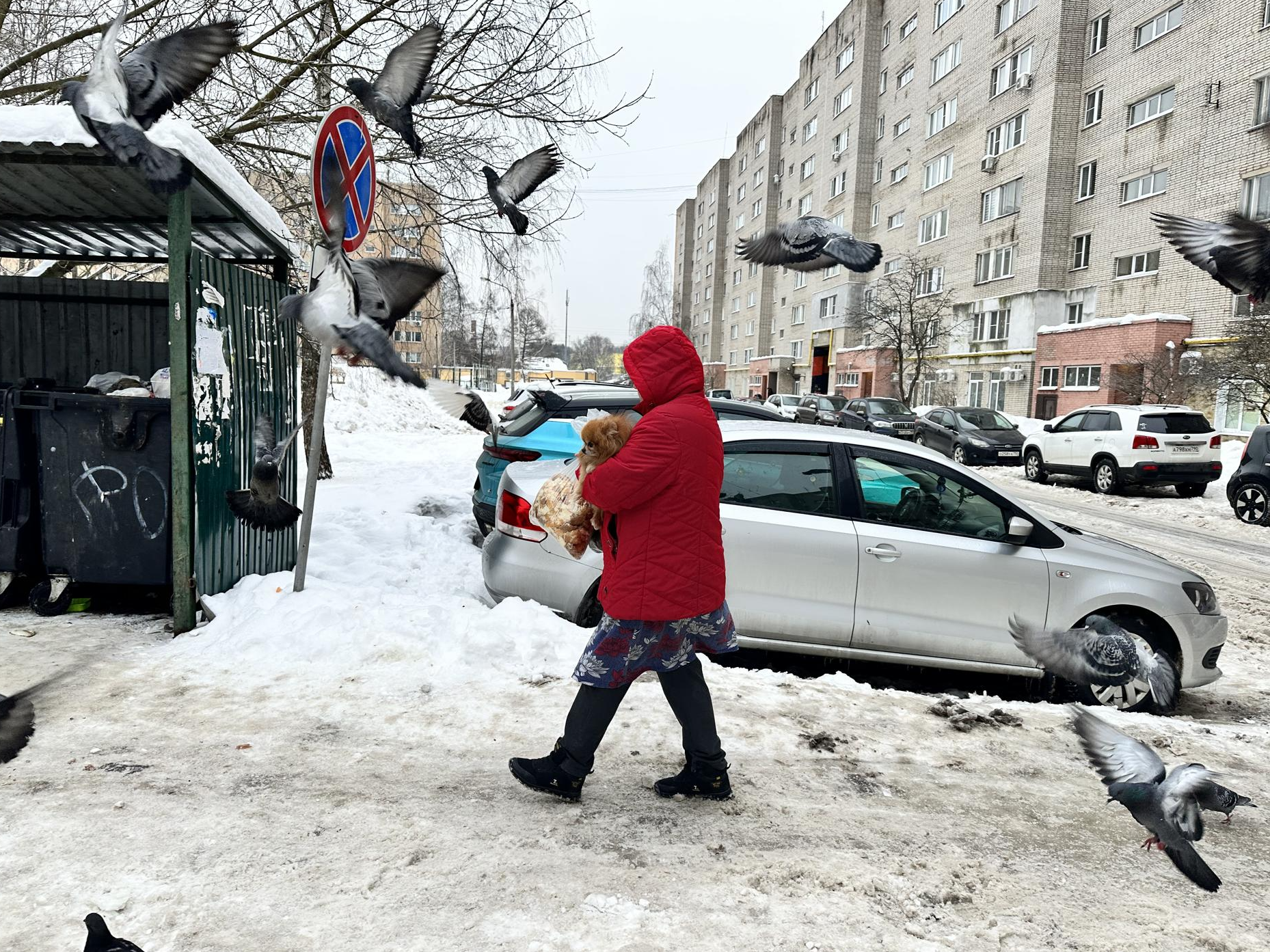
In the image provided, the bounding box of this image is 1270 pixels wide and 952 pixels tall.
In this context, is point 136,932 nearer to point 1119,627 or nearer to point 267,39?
point 1119,627

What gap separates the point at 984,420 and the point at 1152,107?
15.6m

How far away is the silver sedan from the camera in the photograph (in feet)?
15.1

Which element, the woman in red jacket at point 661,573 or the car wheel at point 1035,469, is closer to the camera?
the woman in red jacket at point 661,573

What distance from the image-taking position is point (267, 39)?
25.9ft

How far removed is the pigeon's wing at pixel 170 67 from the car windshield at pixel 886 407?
24.5 m

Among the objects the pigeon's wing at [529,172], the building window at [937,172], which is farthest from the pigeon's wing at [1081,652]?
the building window at [937,172]

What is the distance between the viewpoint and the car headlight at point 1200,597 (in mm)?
4664

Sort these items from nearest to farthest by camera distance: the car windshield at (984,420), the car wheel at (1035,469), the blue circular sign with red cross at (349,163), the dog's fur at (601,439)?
the dog's fur at (601,439) → the blue circular sign with red cross at (349,163) → the car wheel at (1035,469) → the car windshield at (984,420)

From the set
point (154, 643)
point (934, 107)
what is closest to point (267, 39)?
point (154, 643)

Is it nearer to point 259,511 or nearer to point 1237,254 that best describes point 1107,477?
point 1237,254

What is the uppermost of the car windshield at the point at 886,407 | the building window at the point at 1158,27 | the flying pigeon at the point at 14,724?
the building window at the point at 1158,27

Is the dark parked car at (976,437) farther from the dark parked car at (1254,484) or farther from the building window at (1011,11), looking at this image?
the building window at (1011,11)

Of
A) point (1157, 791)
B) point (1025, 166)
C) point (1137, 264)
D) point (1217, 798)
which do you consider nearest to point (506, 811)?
point (1157, 791)

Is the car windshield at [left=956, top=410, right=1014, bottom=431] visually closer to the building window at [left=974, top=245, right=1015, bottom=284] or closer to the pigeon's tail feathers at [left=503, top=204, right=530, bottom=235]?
the building window at [left=974, top=245, right=1015, bottom=284]
